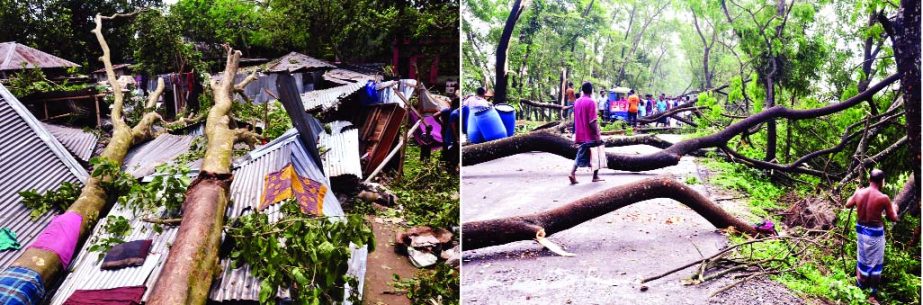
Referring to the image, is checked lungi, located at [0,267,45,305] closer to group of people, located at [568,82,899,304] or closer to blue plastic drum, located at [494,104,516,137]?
blue plastic drum, located at [494,104,516,137]

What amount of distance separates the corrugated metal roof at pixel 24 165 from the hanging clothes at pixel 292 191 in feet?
3.41

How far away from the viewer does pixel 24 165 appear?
313 centimetres

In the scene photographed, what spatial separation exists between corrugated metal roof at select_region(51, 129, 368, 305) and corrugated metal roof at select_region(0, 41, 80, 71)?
2.72 feet

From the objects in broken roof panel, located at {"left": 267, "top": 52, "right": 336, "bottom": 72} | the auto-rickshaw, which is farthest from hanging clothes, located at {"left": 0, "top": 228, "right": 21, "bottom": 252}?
the auto-rickshaw

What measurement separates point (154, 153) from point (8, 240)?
125cm

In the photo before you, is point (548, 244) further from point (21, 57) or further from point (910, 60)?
point (21, 57)

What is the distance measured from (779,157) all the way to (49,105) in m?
3.71

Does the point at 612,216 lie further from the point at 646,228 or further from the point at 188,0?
the point at 188,0

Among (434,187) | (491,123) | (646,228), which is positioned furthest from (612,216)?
(434,187)

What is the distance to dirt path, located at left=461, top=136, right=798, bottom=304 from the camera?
2027 millimetres

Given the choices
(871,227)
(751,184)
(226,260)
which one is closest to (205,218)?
(226,260)

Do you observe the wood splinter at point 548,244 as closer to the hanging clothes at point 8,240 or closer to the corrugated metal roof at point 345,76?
the corrugated metal roof at point 345,76

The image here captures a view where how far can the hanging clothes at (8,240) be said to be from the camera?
2.72 metres

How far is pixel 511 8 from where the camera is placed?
2270 mm
